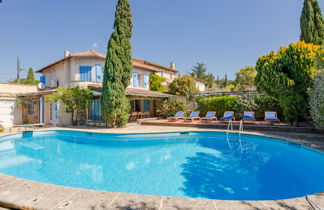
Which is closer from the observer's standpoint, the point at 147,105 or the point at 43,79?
the point at 43,79

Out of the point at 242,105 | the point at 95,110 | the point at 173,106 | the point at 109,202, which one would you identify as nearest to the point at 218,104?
the point at 242,105

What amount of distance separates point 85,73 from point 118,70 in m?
5.46

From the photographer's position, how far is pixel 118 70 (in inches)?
549

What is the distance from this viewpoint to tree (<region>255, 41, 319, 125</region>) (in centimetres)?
983

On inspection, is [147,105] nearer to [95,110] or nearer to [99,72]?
[95,110]

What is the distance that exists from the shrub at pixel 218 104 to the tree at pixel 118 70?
27.1 ft

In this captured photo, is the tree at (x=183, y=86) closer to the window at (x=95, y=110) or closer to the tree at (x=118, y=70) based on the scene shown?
the tree at (x=118, y=70)

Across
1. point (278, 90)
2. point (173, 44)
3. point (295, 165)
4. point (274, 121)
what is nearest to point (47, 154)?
point (295, 165)

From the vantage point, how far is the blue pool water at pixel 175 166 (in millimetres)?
4519

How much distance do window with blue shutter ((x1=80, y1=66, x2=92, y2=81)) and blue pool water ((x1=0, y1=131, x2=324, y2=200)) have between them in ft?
27.2

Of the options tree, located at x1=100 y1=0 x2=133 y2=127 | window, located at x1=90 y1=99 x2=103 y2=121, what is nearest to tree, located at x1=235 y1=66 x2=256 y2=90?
tree, located at x1=100 y1=0 x2=133 y2=127

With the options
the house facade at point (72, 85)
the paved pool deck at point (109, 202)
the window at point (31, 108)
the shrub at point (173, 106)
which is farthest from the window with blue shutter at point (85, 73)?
the paved pool deck at point (109, 202)

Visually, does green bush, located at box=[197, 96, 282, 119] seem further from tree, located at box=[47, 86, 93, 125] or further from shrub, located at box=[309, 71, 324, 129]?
tree, located at box=[47, 86, 93, 125]

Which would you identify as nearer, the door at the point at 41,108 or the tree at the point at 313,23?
the tree at the point at 313,23
